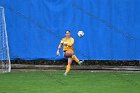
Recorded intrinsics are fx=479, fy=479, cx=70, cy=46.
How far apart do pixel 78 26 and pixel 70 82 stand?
406cm

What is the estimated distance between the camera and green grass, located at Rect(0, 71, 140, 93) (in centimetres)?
1322

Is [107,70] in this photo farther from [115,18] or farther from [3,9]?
[3,9]

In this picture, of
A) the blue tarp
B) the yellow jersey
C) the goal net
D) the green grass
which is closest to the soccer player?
the yellow jersey

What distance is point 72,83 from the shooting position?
1482 centimetres

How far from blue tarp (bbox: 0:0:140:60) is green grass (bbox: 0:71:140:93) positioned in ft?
2.90

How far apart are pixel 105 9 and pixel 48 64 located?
10.8ft

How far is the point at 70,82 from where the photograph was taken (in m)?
15.1

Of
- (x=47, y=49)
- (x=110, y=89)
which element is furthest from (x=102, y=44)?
(x=110, y=89)

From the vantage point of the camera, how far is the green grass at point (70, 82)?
13216mm

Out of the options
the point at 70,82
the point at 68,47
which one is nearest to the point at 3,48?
the point at 68,47

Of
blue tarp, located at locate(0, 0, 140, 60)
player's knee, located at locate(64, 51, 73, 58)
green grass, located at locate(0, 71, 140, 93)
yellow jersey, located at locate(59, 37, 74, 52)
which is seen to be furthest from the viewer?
blue tarp, located at locate(0, 0, 140, 60)

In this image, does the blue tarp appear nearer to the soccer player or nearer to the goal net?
the goal net

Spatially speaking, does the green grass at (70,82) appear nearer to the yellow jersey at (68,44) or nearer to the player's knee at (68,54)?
the player's knee at (68,54)

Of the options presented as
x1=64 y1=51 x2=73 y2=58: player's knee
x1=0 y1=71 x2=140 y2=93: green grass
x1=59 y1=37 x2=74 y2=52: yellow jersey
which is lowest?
x1=0 y1=71 x2=140 y2=93: green grass
